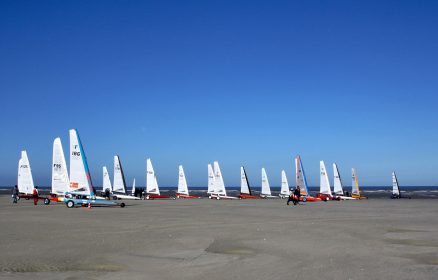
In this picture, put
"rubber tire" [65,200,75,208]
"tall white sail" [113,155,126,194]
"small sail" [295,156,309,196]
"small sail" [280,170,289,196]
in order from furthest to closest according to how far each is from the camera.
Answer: "small sail" [280,170,289,196] → "tall white sail" [113,155,126,194] → "small sail" [295,156,309,196] → "rubber tire" [65,200,75,208]

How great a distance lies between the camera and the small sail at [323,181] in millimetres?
58675

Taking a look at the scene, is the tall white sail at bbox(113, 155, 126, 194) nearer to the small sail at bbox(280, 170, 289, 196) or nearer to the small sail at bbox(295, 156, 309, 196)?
the small sail at bbox(295, 156, 309, 196)

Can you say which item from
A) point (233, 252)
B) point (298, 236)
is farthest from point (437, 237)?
point (233, 252)

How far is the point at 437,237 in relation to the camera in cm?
1413

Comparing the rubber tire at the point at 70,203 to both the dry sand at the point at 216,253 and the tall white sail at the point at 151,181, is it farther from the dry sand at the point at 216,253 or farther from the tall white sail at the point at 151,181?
the tall white sail at the point at 151,181

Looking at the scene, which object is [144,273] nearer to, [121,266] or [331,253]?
[121,266]

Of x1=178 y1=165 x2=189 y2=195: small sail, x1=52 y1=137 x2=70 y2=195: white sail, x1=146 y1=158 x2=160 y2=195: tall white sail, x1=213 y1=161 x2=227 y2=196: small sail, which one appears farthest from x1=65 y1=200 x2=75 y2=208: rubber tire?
x1=213 y1=161 x2=227 y2=196: small sail

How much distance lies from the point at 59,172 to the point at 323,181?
121 ft

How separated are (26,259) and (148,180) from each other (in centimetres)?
4816

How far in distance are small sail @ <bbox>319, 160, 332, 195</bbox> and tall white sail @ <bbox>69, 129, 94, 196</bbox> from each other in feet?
114

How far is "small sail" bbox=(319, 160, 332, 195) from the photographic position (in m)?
58.7

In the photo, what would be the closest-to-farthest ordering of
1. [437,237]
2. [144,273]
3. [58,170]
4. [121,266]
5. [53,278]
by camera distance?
[53,278] → [144,273] → [121,266] → [437,237] → [58,170]

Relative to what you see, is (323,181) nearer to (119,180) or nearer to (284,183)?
(284,183)

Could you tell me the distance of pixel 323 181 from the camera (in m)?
59.4
